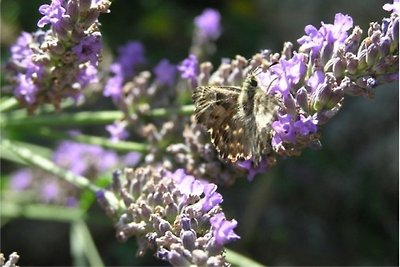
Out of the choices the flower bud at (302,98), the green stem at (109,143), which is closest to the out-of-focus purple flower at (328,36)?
the flower bud at (302,98)

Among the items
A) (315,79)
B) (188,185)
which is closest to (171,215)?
(188,185)

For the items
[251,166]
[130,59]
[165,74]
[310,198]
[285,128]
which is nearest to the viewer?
[285,128]

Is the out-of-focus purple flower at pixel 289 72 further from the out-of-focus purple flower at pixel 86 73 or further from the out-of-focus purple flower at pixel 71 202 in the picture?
the out-of-focus purple flower at pixel 71 202

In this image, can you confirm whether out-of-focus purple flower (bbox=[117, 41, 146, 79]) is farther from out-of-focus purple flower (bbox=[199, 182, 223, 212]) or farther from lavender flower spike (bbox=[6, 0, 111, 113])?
out-of-focus purple flower (bbox=[199, 182, 223, 212])

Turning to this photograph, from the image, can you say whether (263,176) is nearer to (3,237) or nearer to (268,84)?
(3,237)

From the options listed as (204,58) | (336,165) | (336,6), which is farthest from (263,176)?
(336,6)

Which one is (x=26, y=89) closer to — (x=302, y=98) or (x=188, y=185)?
(x=188, y=185)
